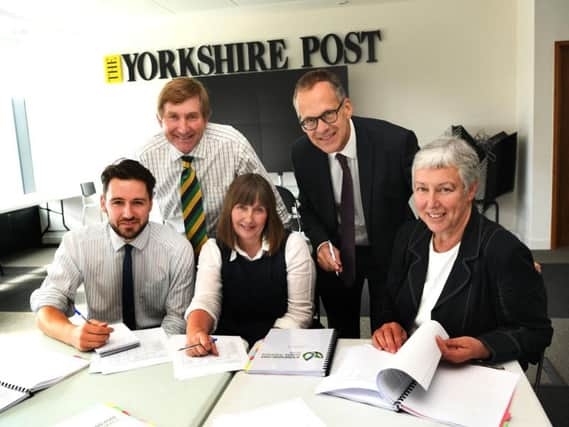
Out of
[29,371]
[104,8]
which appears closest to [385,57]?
[104,8]

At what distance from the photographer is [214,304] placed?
1.78 m

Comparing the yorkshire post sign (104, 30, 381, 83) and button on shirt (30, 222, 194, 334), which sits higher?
the yorkshire post sign (104, 30, 381, 83)

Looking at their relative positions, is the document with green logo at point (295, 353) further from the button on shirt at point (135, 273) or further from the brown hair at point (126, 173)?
the brown hair at point (126, 173)

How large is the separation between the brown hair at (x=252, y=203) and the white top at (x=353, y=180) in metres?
0.33

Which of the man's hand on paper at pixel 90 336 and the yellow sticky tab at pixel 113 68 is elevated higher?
the yellow sticky tab at pixel 113 68

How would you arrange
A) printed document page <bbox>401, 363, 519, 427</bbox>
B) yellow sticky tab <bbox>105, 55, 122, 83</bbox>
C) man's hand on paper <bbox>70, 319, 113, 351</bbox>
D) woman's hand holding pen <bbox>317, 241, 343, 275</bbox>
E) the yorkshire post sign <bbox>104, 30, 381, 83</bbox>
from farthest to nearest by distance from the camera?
yellow sticky tab <bbox>105, 55, 122, 83</bbox>
the yorkshire post sign <bbox>104, 30, 381, 83</bbox>
woman's hand holding pen <bbox>317, 241, 343, 275</bbox>
man's hand on paper <bbox>70, 319, 113, 351</bbox>
printed document page <bbox>401, 363, 519, 427</bbox>

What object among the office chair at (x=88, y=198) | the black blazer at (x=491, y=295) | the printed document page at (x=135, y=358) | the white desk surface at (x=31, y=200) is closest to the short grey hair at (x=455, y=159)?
the black blazer at (x=491, y=295)

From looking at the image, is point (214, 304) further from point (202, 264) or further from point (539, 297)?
point (539, 297)

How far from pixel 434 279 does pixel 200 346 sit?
757mm

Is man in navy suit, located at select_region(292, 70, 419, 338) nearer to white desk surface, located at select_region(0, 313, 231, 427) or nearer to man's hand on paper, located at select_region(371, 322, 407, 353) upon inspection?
man's hand on paper, located at select_region(371, 322, 407, 353)

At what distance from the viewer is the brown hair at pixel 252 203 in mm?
1876

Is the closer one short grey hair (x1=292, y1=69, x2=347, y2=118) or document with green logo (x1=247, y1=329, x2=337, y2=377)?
document with green logo (x1=247, y1=329, x2=337, y2=377)

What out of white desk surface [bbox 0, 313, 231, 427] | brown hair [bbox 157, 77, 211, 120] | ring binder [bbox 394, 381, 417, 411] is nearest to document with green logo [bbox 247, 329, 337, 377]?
white desk surface [bbox 0, 313, 231, 427]

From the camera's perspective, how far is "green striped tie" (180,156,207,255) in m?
2.12
